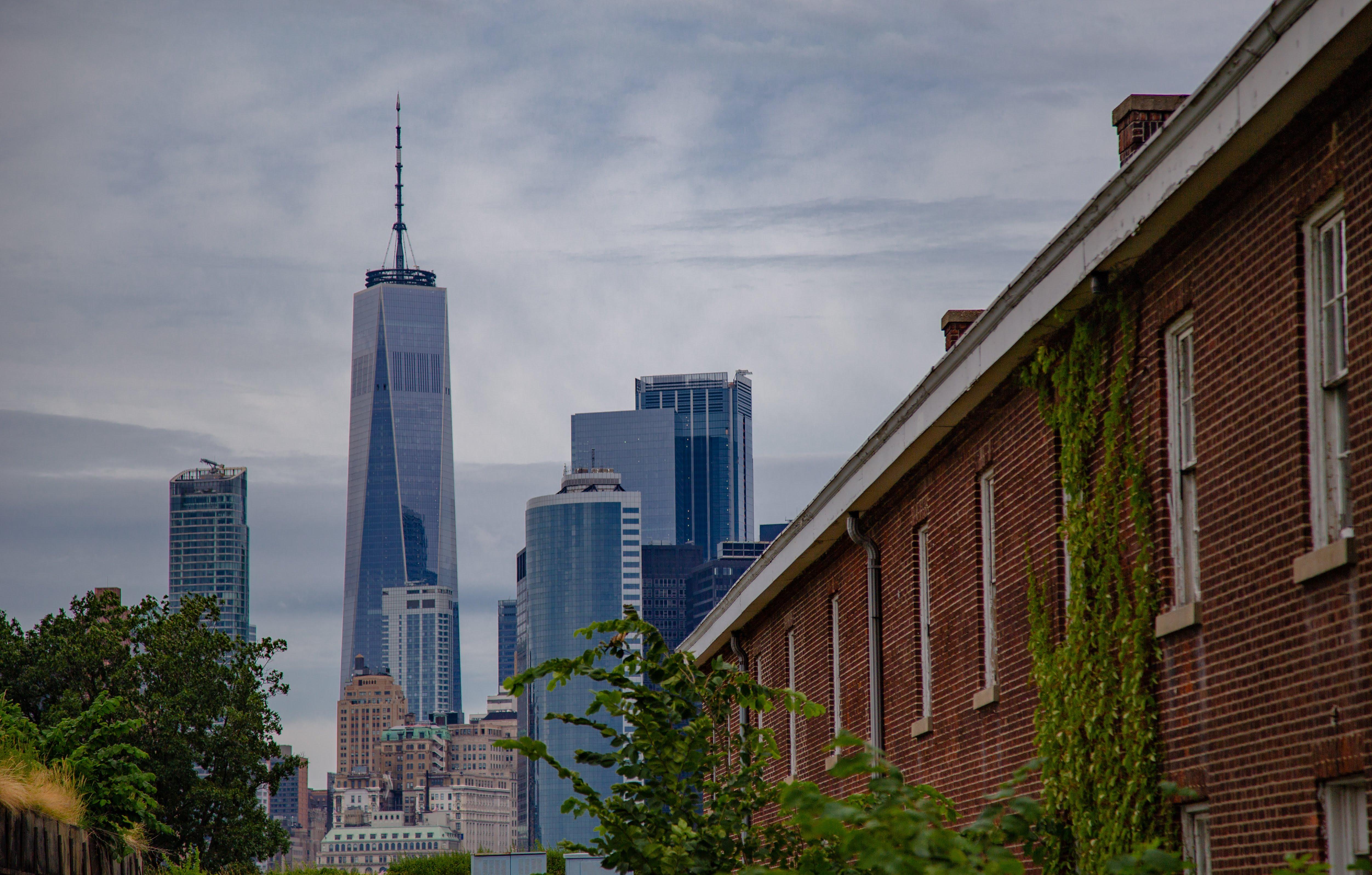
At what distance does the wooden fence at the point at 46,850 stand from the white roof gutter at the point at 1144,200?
9042mm

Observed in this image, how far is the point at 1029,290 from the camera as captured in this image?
1291 cm

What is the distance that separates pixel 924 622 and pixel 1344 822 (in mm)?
8754

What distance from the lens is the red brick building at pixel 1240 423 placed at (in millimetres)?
8594

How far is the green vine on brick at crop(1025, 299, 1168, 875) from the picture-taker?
10.9 metres

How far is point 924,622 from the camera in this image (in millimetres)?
17500

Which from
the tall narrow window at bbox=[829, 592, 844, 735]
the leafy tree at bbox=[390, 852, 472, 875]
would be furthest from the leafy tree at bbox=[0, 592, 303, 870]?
the tall narrow window at bbox=[829, 592, 844, 735]

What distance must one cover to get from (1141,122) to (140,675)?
176 ft

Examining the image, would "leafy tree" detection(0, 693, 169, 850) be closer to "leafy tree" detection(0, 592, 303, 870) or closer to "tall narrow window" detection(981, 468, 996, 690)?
"tall narrow window" detection(981, 468, 996, 690)

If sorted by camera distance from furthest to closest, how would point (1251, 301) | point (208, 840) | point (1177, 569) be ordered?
point (208, 840)
point (1177, 569)
point (1251, 301)

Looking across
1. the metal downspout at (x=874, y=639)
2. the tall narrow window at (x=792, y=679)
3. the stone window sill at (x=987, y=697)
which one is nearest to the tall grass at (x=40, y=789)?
the stone window sill at (x=987, y=697)

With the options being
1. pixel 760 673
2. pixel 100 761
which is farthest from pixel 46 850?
pixel 760 673

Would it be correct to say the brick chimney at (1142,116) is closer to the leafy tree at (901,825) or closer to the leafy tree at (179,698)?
the leafy tree at (901,825)

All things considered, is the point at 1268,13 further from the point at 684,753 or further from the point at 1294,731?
the point at 684,753

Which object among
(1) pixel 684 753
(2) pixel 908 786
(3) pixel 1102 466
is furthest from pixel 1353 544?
(1) pixel 684 753
